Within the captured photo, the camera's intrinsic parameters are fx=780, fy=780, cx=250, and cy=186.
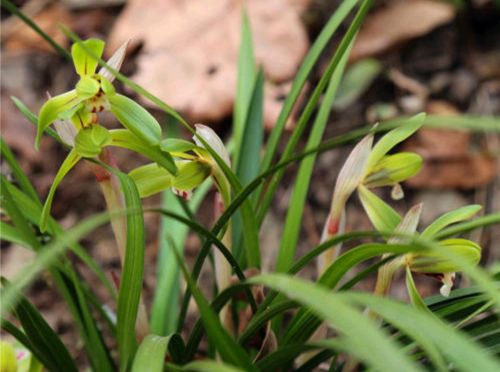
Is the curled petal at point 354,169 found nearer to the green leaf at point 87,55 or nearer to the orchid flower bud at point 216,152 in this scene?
the orchid flower bud at point 216,152

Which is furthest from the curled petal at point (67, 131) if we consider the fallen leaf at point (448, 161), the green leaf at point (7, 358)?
the fallen leaf at point (448, 161)

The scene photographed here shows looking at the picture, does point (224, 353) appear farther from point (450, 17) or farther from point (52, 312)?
point (450, 17)

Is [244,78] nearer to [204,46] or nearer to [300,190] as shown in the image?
[300,190]

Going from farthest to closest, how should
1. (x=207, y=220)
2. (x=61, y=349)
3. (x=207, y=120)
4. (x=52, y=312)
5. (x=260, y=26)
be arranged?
(x=260, y=26)
(x=207, y=120)
(x=207, y=220)
(x=52, y=312)
(x=61, y=349)

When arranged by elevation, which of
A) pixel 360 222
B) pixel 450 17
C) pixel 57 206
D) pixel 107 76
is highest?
pixel 107 76

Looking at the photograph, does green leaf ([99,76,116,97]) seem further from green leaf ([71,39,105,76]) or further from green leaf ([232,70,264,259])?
green leaf ([232,70,264,259])

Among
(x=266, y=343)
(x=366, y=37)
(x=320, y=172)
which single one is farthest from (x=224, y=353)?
(x=366, y=37)
